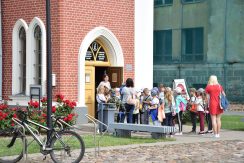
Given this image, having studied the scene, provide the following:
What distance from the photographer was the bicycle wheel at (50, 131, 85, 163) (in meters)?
11.9

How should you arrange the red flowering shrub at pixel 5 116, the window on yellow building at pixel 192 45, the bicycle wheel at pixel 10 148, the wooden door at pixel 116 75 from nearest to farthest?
the bicycle wheel at pixel 10 148
the red flowering shrub at pixel 5 116
the wooden door at pixel 116 75
the window on yellow building at pixel 192 45

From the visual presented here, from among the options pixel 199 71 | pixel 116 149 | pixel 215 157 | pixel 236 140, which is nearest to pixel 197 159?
pixel 215 157

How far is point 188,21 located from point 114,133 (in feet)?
83.7

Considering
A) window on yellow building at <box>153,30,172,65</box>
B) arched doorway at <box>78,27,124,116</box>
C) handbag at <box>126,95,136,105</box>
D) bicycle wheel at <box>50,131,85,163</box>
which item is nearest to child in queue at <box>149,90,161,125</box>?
handbag at <box>126,95,136,105</box>

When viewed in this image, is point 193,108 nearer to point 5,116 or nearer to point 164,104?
point 164,104

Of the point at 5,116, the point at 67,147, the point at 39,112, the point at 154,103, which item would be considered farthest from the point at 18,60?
the point at 67,147

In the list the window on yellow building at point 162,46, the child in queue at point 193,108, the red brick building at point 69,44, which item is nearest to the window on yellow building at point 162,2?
the window on yellow building at point 162,46

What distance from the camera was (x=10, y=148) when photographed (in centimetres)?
1291

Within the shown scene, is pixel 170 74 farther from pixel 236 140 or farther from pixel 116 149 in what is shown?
pixel 116 149

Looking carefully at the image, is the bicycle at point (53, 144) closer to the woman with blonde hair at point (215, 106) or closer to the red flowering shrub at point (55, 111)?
the red flowering shrub at point (55, 111)

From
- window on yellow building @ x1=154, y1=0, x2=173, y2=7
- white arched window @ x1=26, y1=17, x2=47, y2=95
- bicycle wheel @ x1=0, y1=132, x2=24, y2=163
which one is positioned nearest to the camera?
bicycle wheel @ x1=0, y1=132, x2=24, y2=163

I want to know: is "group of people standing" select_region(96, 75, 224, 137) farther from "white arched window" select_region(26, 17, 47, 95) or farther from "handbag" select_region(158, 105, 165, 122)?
"white arched window" select_region(26, 17, 47, 95)

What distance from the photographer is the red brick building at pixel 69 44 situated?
21.2 meters

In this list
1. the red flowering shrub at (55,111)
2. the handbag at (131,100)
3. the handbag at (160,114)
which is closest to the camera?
the red flowering shrub at (55,111)
